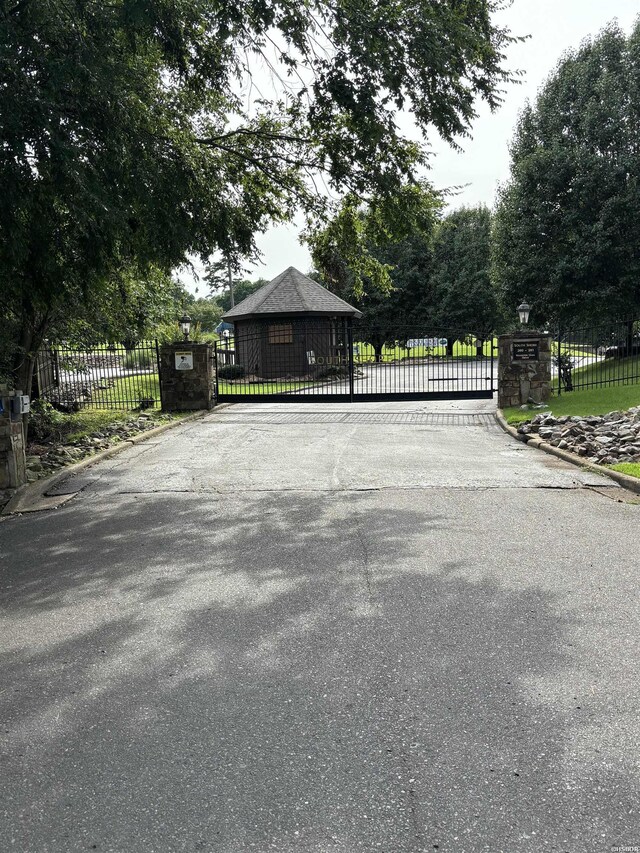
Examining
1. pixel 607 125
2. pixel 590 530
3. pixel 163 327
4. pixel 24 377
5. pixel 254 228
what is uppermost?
pixel 607 125

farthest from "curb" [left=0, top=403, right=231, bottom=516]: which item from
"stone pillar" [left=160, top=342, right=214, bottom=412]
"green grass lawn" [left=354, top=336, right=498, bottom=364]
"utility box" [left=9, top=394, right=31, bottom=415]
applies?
"green grass lawn" [left=354, top=336, right=498, bottom=364]

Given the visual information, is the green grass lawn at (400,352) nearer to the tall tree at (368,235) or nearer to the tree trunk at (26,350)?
the tall tree at (368,235)

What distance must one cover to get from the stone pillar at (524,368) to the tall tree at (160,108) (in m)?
7.51

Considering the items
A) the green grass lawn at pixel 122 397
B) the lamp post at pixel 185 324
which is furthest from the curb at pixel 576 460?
the green grass lawn at pixel 122 397

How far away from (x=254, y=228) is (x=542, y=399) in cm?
963

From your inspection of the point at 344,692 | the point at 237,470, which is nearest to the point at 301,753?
the point at 344,692

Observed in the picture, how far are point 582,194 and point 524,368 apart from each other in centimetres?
900

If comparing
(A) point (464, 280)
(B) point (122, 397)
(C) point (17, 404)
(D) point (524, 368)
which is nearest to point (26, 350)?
(C) point (17, 404)

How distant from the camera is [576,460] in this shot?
32.8 feet

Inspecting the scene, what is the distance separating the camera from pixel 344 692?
3.48 meters

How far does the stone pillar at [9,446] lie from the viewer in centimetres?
840

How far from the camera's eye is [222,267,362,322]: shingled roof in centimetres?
2972

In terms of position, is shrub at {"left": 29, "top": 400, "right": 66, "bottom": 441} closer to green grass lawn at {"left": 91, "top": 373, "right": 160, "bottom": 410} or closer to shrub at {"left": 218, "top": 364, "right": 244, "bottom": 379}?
green grass lawn at {"left": 91, "top": 373, "right": 160, "bottom": 410}

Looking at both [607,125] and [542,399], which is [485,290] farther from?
[542,399]
